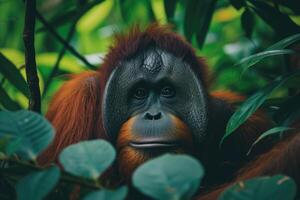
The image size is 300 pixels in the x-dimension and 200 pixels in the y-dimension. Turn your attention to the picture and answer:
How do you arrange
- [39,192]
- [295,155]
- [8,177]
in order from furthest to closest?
[295,155] → [8,177] → [39,192]

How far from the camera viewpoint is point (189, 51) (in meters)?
3.54

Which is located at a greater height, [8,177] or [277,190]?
[277,190]

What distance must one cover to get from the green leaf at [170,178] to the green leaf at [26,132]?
280mm

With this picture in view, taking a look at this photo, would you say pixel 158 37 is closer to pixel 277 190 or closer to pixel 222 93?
pixel 222 93

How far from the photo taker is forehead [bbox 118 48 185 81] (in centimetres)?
336

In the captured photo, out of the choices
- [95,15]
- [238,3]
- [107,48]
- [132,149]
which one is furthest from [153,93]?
[95,15]

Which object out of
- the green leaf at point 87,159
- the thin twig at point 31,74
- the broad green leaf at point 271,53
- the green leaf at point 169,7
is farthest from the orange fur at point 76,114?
the green leaf at point 87,159

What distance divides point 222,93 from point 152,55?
806 millimetres

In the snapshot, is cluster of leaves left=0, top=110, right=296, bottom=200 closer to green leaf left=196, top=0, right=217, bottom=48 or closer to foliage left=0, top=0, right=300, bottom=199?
foliage left=0, top=0, right=300, bottom=199

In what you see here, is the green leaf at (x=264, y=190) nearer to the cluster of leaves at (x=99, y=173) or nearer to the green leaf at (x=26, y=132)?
the cluster of leaves at (x=99, y=173)

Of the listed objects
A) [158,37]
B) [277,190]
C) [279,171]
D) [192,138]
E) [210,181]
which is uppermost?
[277,190]

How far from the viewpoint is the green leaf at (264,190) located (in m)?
1.36

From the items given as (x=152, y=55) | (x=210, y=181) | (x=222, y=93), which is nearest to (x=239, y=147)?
(x=210, y=181)

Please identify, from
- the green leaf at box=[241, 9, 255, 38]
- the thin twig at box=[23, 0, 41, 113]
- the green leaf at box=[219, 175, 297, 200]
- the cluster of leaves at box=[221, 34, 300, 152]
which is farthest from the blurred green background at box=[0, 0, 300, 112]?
the green leaf at box=[219, 175, 297, 200]
